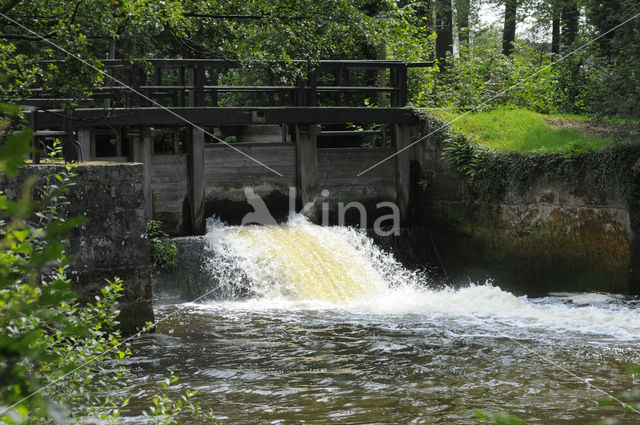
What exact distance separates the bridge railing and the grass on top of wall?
4.75 feet

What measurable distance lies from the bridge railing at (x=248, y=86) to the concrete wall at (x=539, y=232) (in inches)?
82.5

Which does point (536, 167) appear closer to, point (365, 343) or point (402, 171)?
point (402, 171)

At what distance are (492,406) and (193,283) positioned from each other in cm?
646

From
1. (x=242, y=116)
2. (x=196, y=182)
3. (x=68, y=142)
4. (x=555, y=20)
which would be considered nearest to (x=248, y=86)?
(x=242, y=116)

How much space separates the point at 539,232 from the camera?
12.4 metres

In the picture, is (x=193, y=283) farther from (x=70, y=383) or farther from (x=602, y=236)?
(x=70, y=383)

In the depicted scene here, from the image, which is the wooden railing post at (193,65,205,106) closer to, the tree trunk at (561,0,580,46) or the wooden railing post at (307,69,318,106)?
the wooden railing post at (307,69,318,106)

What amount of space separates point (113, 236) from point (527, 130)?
26.6ft

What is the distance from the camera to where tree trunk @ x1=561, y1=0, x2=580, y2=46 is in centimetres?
1928

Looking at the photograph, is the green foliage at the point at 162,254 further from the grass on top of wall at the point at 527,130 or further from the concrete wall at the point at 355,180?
the grass on top of wall at the point at 527,130

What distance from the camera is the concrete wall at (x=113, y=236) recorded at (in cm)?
838

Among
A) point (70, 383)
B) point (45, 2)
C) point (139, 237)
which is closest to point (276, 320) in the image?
point (139, 237)

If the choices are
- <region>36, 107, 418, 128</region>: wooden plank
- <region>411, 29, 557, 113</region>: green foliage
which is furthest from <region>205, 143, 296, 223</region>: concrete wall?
<region>411, 29, 557, 113</region>: green foliage

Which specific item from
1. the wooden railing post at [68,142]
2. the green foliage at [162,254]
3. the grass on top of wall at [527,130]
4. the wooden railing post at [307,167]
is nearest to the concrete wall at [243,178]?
the wooden railing post at [307,167]
